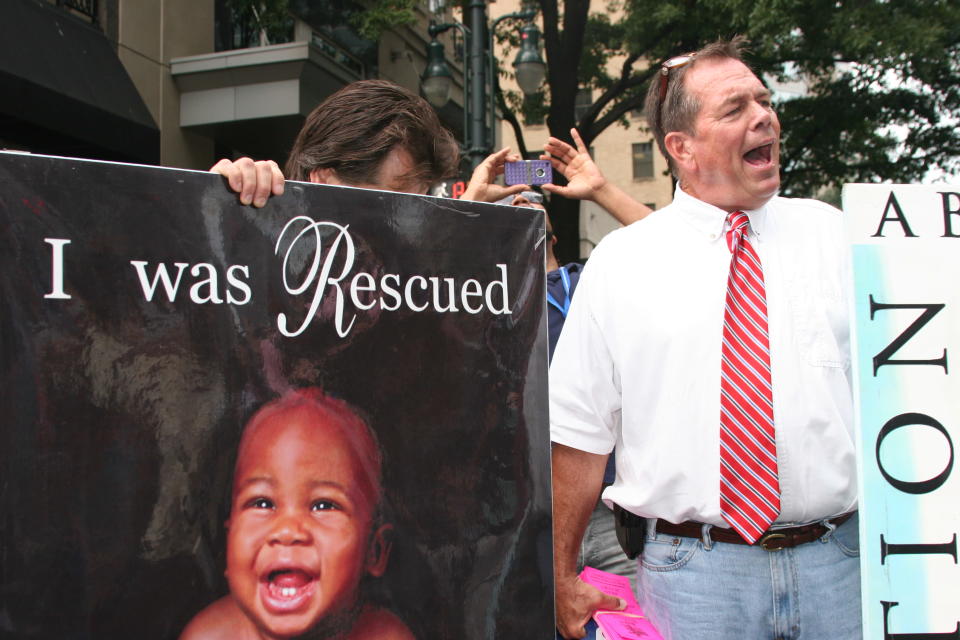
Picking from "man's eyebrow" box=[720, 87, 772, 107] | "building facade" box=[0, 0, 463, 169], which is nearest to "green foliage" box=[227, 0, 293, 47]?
"building facade" box=[0, 0, 463, 169]

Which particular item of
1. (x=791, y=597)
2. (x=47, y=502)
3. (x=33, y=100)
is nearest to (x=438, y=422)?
(x=47, y=502)

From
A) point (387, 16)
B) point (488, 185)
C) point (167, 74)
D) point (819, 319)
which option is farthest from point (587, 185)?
point (167, 74)

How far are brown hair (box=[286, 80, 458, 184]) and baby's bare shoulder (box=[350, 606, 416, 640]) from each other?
1017 mm

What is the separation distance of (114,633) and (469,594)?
650mm

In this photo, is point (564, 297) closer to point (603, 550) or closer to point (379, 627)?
point (603, 550)

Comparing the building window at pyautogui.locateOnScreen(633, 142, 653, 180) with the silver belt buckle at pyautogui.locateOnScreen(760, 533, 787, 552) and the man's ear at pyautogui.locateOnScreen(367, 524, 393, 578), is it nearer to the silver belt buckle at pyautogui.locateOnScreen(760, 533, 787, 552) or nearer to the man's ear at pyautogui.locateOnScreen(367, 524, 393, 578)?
the silver belt buckle at pyautogui.locateOnScreen(760, 533, 787, 552)

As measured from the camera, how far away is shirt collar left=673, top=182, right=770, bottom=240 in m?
2.19

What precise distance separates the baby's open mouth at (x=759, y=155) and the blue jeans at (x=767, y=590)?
0.86m

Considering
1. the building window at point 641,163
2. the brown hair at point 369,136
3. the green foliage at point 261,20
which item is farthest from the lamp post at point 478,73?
the building window at point 641,163

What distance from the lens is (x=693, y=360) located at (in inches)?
81.2

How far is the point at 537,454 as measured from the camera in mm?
1889

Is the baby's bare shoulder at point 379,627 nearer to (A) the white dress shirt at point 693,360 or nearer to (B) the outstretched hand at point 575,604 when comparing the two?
(B) the outstretched hand at point 575,604

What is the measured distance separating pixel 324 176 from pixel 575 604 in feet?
3.82

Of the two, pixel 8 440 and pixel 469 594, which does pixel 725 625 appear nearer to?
pixel 469 594
